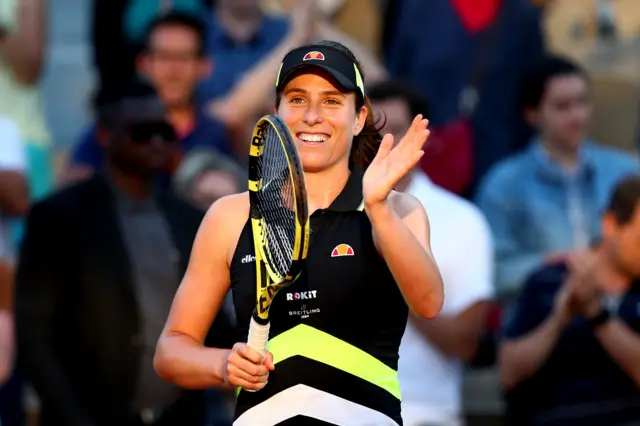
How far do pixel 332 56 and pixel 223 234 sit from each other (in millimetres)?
619

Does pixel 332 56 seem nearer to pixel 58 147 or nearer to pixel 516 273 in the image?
pixel 516 273

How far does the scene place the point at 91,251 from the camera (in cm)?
655

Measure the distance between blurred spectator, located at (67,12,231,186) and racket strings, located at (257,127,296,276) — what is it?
4.07 metres

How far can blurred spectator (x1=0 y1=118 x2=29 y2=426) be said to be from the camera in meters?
7.15

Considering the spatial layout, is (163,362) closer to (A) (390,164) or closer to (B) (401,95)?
(A) (390,164)

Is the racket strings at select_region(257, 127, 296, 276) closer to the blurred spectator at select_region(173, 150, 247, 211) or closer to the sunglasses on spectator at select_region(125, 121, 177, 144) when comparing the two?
the sunglasses on spectator at select_region(125, 121, 177, 144)

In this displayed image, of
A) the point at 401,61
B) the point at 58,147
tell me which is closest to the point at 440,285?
the point at 401,61

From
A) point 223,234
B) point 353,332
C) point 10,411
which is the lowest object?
point 10,411

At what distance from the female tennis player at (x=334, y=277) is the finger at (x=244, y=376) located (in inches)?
0.5

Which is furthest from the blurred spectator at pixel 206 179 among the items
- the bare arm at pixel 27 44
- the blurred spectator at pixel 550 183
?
the blurred spectator at pixel 550 183

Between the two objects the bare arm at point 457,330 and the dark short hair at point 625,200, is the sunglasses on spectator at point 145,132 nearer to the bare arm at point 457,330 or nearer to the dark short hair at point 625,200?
the bare arm at point 457,330

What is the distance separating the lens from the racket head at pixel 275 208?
12.0 ft

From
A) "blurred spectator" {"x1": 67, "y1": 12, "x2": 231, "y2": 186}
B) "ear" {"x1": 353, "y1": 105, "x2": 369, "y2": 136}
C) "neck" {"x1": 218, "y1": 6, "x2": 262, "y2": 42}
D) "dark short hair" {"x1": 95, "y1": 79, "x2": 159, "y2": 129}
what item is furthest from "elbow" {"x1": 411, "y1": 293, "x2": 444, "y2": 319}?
"neck" {"x1": 218, "y1": 6, "x2": 262, "y2": 42}

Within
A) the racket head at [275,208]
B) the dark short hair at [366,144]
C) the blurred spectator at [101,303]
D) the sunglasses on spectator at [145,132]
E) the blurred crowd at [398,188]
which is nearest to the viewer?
the racket head at [275,208]
